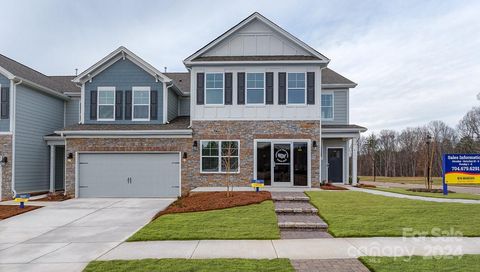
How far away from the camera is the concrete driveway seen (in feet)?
22.1

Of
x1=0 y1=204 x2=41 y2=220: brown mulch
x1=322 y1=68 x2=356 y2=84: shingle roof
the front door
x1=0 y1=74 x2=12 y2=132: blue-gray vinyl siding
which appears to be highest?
x1=322 y1=68 x2=356 y2=84: shingle roof

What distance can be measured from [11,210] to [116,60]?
8.64 m

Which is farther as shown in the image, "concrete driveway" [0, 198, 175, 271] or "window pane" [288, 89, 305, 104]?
"window pane" [288, 89, 305, 104]

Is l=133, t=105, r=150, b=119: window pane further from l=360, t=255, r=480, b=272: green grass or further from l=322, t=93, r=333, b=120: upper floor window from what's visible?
l=360, t=255, r=480, b=272: green grass

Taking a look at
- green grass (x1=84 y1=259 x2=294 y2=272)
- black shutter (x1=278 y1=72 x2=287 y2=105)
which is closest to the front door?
black shutter (x1=278 y1=72 x2=287 y2=105)

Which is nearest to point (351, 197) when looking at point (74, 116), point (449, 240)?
point (449, 240)

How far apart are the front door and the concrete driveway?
9972 millimetres

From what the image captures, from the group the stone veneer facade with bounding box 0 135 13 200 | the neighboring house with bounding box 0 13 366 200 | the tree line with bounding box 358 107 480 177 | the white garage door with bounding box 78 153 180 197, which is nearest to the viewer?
the stone veneer facade with bounding box 0 135 13 200

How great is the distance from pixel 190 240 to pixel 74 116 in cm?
1596

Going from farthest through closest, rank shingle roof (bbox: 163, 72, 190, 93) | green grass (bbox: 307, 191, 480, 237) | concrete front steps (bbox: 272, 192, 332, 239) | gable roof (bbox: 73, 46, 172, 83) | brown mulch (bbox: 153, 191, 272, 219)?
shingle roof (bbox: 163, 72, 190, 93) < gable roof (bbox: 73, 46, 172, 83) < brown mulch (bbox: 153, 191, 272, 219) < concrete front steps (bbox: 272, 192, 332, 239) < green grass (bbox: 307, 191, 480, 237)

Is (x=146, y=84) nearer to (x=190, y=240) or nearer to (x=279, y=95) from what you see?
(x=279, y=95)

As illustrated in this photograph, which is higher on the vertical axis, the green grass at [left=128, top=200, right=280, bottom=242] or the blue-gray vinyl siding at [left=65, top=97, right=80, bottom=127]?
the blue-gray vinyl siding at [left=65, top=97, right=80, bottom=127]

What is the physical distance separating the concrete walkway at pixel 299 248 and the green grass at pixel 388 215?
61 centimetres

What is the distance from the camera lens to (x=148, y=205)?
1401cm
